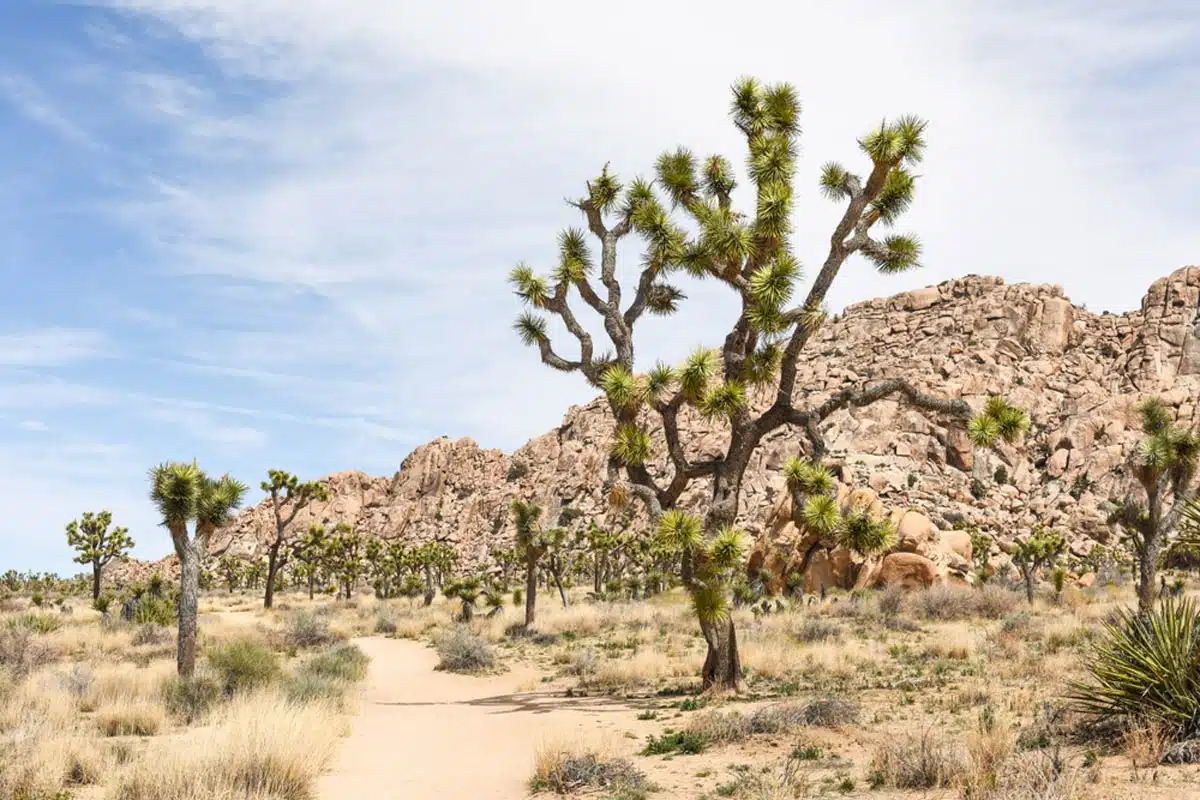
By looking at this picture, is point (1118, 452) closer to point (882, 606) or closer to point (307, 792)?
point (882, 606)

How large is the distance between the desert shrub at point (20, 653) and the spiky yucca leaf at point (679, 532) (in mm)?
11017

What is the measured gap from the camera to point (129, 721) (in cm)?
1138

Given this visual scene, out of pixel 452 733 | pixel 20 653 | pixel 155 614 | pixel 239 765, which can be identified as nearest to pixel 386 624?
pixel 155 614

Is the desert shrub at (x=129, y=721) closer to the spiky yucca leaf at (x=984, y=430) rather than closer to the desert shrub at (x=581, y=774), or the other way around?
→ the desert shrub at (x=581, y=774)

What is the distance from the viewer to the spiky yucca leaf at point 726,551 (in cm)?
1294

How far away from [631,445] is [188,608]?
28.3 ft

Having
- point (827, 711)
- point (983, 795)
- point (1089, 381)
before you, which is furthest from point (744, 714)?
point (1089, 381)

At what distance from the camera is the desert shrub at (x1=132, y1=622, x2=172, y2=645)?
72.9ft

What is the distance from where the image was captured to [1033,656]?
51.8ft

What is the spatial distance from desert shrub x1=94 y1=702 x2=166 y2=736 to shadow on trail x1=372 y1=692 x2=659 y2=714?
4001 mm

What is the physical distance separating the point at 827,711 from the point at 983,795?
4347 mm

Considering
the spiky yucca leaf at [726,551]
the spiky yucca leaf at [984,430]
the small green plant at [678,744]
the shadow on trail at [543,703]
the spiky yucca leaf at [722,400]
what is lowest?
the shadow on trail at [543,703]

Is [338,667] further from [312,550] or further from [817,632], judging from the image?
[312,550]

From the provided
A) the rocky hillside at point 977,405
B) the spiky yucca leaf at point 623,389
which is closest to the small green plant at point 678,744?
the spiky yucca leaf at point 623,389
